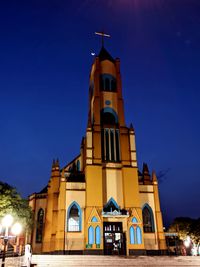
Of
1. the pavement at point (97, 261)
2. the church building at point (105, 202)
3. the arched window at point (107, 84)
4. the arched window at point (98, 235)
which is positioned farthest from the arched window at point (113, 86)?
the pavement at point (97, 261)

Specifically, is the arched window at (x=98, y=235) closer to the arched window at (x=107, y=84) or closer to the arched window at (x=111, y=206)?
the arched window at (x=111, y=206)

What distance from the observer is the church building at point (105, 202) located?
28.5 meters

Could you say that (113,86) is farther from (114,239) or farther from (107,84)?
(114,239)

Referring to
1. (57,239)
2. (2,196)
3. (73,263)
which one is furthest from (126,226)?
(2,196)

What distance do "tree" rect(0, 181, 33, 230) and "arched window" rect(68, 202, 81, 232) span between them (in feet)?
15.2

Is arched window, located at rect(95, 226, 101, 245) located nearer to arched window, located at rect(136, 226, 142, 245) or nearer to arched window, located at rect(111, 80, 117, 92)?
arched window, located at rect(136, 226, 142, 245)

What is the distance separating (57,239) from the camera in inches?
1113

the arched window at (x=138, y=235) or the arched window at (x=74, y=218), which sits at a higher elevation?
the arched window at (x=74, y=218)

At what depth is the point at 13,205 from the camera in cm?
2769

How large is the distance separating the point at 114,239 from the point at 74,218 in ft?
15.7

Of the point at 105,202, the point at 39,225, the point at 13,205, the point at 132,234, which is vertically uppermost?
the point at 105,202

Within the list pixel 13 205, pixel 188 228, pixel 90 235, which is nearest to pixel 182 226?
pixel 188 228

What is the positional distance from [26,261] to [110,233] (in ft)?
41.6

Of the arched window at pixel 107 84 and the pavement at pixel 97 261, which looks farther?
the arched window at pixel 107 84
